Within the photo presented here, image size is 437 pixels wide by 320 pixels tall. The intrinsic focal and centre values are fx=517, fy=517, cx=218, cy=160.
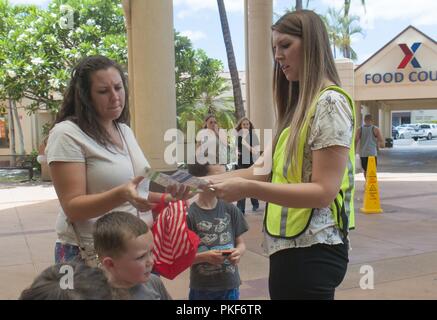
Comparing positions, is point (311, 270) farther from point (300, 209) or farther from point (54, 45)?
point (54, 45)

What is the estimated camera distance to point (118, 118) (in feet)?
8.12

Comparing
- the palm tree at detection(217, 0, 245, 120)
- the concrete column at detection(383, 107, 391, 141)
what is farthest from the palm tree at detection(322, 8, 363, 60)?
the palm tree at detection(217, 0, 245, 120)

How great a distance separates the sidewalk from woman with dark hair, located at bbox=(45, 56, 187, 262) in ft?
8.58

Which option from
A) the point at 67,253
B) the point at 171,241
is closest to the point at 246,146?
the point at 171,241

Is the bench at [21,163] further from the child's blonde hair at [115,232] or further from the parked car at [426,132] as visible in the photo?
the parked car at [426,132]

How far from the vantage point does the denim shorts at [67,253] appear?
2.21m

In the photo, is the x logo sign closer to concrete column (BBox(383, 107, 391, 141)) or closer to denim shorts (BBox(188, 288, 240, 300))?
concrete column (BBox(383, 107, 391, 141))

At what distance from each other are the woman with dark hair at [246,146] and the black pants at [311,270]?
279 inches

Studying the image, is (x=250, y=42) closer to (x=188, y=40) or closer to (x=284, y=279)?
(x=188, y=40)

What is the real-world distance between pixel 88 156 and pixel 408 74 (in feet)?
80.8

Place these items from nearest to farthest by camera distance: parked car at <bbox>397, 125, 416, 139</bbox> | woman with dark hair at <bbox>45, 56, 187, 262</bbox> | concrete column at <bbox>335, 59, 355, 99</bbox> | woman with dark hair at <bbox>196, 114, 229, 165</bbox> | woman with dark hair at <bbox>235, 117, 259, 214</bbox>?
woman with dark hair at <bbox>45, 56, 187, 262</bbox> → woman with dark hair at <bbox>196, 114, 229, 165</bbox> → woman with dark hair at <bbox>235, 117, 259, 214</bbox> → concrete column at <bbox>335, 59, 355, 99</bbox> → parked car at <bbox>397, 125, 416, 139</bbox>

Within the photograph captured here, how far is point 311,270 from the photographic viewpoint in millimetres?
1878

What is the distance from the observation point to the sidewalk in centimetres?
481

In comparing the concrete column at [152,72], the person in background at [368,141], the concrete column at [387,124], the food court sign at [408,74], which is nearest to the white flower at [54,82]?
the concrete column at [152,72]
